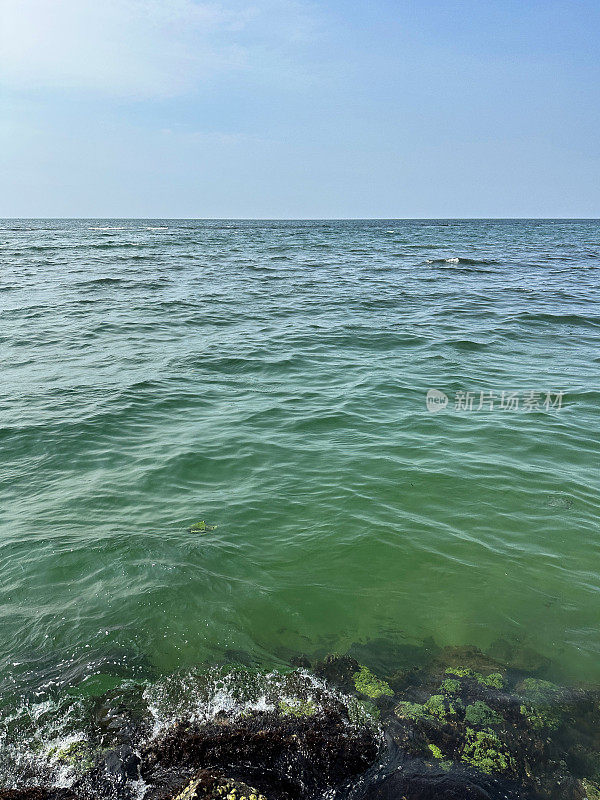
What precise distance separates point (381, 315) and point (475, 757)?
47.2 feet

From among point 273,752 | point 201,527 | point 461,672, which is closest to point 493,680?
point 461,672

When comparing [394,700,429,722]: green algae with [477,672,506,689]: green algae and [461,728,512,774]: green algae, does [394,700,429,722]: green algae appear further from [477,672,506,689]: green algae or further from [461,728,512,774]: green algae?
[477,672,506,689]: green algae

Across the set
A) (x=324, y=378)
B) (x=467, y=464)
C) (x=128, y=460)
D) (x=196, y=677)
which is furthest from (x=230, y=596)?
(x=324, y=378)

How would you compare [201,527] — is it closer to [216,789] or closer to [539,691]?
[216,789]

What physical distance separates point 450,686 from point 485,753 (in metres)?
0.54

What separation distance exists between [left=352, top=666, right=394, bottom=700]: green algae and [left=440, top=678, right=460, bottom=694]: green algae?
0.38m

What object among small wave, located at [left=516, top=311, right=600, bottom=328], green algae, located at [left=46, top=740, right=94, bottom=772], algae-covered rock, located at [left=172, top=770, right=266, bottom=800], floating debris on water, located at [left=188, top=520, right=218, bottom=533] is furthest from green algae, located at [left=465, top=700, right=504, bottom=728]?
small wave, located at [left=516, top=311, right=600, bottom=328]

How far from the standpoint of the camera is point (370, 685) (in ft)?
12.4

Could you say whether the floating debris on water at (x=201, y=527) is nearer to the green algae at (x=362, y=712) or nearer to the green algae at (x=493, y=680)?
the green algae at (x=362, y=712)

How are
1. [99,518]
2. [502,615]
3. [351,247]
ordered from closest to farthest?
[502,615], [99,518], [351,247]

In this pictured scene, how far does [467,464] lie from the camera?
6.91 metres

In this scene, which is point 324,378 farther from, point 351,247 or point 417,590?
point 351,247

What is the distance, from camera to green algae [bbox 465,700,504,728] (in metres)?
3.44

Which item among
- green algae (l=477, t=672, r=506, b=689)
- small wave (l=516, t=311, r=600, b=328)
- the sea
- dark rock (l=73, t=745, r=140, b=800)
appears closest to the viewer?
dark rock (l=73, t=745, r=140, b=800)
